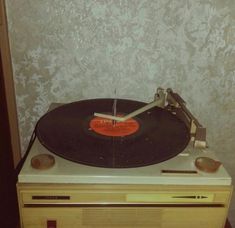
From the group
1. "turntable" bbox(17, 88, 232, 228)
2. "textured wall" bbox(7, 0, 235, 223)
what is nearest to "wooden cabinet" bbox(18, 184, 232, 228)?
"turntable" bbox(17, 88, 232, 228)

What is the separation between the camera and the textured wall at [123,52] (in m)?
1.00

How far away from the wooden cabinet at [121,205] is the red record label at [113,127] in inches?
6.4

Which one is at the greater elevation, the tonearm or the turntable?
the tonearm

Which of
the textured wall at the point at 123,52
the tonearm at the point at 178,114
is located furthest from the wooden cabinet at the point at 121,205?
the textured wall at the point at 123,52

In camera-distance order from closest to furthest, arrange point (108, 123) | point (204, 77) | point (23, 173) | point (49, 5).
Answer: point (23, 173) < point (108, 123) < point (49, 5) < point (204, 77)

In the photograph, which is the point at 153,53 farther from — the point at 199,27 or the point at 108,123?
the point at 108,123

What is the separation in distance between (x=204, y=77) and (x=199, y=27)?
0.17m

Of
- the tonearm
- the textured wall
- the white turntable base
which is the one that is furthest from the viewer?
the textured wall

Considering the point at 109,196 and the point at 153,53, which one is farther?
the point at 153,53

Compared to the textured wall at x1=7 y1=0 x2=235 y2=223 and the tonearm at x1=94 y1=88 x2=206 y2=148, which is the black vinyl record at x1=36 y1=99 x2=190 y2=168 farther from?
the textured wall at x1=7 y1=0 x2=235 y2=223

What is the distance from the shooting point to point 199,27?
1029 millimetres

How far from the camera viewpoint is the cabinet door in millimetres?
705

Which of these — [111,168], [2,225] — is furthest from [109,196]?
[2,225]

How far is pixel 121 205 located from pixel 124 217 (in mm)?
31
